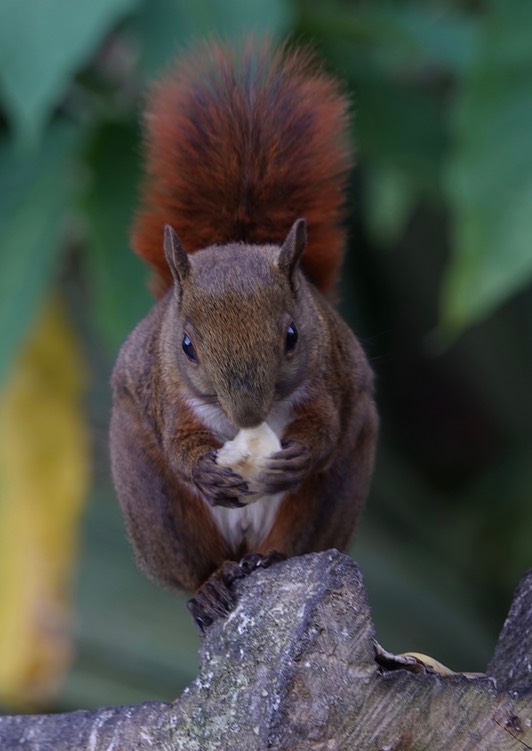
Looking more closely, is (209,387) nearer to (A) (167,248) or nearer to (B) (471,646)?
(A) (167,248)

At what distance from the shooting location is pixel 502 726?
1045mm

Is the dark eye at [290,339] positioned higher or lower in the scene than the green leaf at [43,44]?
lower

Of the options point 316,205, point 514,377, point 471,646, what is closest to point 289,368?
point 316,205

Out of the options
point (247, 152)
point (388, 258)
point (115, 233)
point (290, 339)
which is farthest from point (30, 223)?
point (388, 258)

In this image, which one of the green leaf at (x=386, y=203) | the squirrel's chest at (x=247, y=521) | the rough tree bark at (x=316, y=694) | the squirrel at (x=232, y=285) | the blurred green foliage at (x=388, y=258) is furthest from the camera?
the green leaf at (x=386, y=203)

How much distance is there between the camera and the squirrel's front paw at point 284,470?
1325 millimetres

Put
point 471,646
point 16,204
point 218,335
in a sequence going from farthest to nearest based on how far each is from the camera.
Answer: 1. point 471,646
2. point 16,204
3. point 218,335

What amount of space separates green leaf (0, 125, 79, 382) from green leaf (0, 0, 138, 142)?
1.14ft

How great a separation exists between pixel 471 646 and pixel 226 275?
2.09 meters

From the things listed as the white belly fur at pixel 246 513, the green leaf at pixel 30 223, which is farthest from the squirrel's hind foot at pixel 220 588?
the green leaf at pixel 30 223

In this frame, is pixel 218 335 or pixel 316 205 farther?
pixel 316 205

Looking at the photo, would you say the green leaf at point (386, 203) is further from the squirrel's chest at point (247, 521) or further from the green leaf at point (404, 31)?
the squirrel's chest at point (247, 521)

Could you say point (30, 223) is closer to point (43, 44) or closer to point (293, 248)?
point (43, 44)

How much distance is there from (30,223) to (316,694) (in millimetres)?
1697
